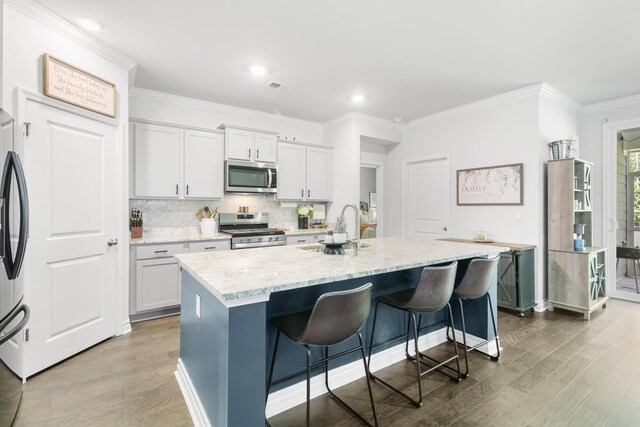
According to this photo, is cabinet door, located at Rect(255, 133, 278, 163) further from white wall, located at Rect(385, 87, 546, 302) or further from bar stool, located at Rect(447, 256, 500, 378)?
bar stool, located at Rect(447, 256, 500, 378)

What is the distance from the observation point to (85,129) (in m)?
2.75

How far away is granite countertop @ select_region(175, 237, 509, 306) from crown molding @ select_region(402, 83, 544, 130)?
7.63 feet

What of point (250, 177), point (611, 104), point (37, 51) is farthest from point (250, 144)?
point (611, 104)

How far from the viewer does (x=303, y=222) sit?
5223 mm

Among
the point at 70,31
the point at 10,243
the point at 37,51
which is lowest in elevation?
the point at 10,243

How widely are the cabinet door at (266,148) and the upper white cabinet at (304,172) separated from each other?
0.57 feet

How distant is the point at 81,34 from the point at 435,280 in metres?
3.40

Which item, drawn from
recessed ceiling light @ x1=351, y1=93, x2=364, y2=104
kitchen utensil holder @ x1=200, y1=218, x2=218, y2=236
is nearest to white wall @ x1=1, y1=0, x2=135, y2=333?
kitchen utensil holder @ x1=200, y1=218, x2=218, y2=236

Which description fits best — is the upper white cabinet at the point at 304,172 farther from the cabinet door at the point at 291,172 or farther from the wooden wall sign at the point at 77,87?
the wooden wall sign at the point at 77,87

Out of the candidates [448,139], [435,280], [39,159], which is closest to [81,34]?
[39,159]

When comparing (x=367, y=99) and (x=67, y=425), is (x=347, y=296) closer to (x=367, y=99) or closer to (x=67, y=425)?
(x=67, y=425)

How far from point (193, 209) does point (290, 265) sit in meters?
2.89

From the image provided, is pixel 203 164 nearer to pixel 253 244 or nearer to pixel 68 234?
pixel 253 244

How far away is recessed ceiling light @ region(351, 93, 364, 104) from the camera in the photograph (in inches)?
165
